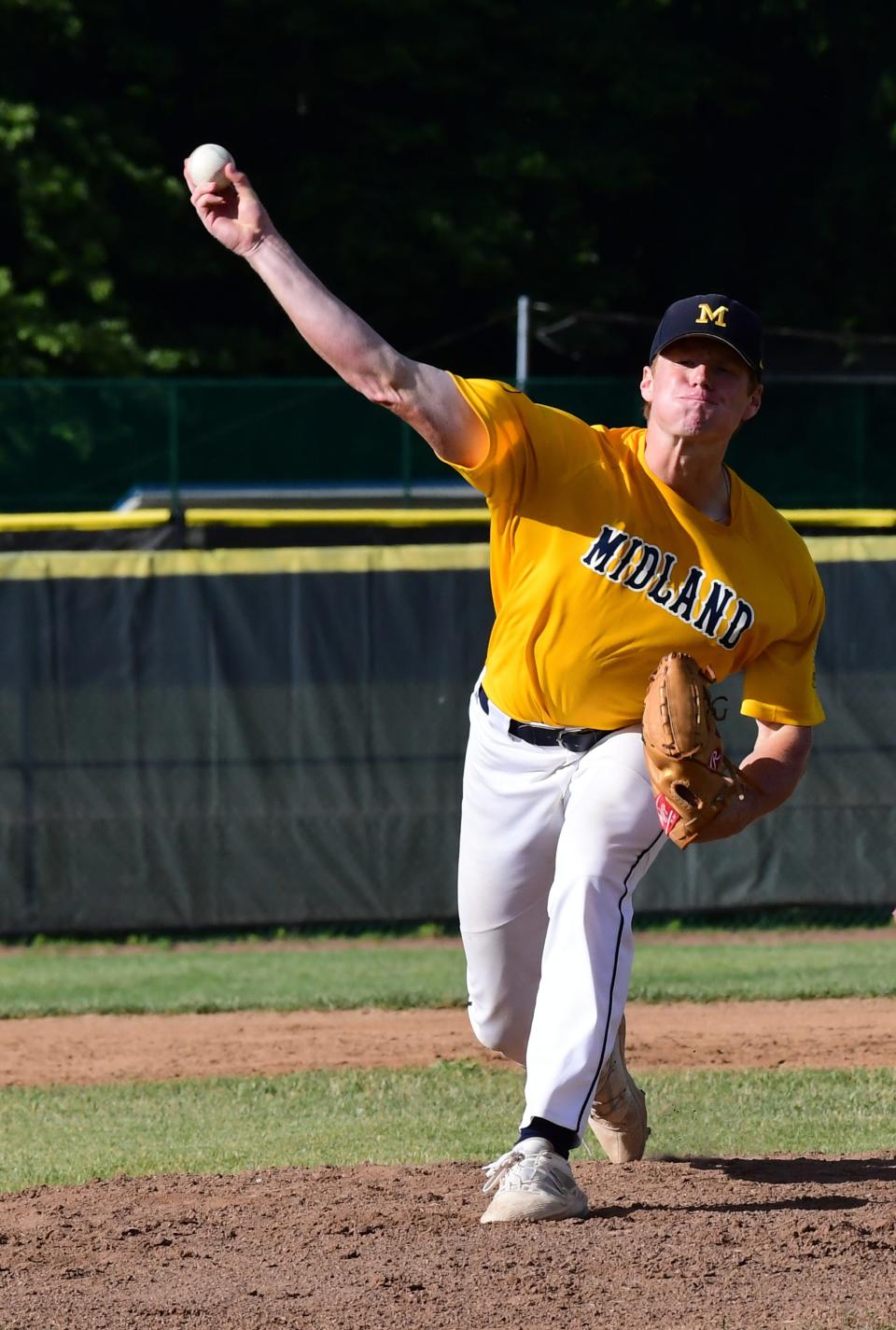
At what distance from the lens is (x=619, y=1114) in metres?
4.33

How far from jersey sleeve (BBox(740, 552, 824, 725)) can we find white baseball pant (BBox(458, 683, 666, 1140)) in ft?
1.08

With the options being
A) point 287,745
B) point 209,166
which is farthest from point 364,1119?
point 287,745

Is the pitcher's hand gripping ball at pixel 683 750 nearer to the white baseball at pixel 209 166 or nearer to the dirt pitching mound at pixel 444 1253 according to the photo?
the dirt pitching mound at pixel 444 1253

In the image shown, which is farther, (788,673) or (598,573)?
(788,673)

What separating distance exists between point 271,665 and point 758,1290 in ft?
20.2

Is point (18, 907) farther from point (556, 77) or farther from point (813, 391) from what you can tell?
point (556, 77)

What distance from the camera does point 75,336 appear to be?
63.2 feet

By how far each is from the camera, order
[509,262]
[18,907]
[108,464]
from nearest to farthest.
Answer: [18,907] < [108,464] < [509,262]

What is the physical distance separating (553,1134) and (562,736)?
32.4 inches

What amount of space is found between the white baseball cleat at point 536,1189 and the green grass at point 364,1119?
96 centimetres

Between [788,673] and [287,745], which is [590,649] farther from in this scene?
[287,745]

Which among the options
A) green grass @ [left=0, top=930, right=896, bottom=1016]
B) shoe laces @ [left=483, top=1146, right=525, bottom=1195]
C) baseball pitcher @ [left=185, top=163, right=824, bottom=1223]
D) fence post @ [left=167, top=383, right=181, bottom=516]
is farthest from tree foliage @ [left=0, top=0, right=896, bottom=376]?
shoe laces @ [left=483, top=1146, right=525, bottom=1195]

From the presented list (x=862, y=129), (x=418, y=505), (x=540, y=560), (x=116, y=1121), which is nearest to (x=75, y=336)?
(x=418, y=505)

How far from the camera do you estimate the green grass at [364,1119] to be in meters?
4.77
